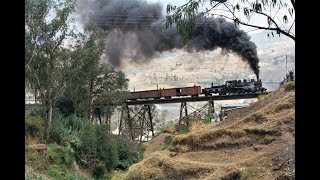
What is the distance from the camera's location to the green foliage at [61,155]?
8.32 metres

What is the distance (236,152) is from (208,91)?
4.60 m

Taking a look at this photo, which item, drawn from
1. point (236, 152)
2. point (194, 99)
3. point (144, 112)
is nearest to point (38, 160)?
point (236, 152)

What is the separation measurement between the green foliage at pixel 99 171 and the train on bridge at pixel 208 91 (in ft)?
10.9

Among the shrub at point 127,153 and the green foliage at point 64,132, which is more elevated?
the green foliage at point 64,132

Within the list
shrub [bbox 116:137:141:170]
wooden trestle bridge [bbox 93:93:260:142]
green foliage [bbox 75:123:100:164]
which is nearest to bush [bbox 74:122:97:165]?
green foliage [bbox 75:123:100:164]

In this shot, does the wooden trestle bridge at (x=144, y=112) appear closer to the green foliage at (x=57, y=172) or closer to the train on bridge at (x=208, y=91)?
the train on bridge at (x=208, y=91)

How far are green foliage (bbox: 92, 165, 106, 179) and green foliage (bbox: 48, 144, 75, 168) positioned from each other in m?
0.52

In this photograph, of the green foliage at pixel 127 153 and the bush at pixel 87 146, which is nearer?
the bush at pixel 87 146

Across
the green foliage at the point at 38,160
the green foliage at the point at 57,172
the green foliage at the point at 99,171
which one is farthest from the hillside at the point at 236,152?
the green foliage at the point at 99,171

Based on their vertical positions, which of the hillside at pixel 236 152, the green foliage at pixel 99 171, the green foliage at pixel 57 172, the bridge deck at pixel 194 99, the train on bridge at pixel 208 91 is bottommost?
the green foliage at pixel 99 171

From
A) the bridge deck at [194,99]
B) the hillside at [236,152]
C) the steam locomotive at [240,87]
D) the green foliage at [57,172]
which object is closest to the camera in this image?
the hillside at [236,152]

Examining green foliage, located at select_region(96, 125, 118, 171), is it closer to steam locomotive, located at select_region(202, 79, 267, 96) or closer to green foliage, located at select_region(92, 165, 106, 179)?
green foliage, located at select_region(92, 165, 106, 179)
